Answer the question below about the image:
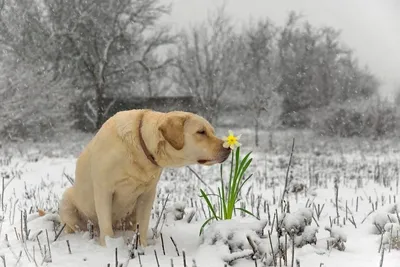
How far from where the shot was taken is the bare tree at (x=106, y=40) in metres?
24.3

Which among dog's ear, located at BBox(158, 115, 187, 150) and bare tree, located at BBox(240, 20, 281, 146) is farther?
bare tree, located at BBox(240, 20, 281, 146)

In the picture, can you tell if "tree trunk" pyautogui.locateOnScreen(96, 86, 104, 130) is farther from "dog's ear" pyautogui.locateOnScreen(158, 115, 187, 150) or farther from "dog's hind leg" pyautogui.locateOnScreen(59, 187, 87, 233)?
"dog's ear" pyautogui.locateOnScreen(158, 115, 187, 150)

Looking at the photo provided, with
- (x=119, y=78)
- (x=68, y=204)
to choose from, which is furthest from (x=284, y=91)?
(x=68, y=204)

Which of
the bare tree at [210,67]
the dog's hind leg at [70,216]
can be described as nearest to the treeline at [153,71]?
the bare tree at [210,67]

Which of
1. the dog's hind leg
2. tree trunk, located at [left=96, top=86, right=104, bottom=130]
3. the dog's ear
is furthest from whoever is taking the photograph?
tree trunk, located at [left=96, top=86, right=104, bottom=130]

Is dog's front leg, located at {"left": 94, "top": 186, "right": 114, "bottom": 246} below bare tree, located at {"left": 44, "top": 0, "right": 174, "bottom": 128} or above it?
below

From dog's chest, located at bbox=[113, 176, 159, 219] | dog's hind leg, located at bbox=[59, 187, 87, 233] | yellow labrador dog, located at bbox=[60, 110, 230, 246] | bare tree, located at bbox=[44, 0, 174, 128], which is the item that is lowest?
dog's hind leg, located at bbox=[59, 187, 87, 233]

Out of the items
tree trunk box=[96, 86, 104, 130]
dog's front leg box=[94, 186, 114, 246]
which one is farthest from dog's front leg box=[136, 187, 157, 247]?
tree trunk box=[96, 86, 104, 130]

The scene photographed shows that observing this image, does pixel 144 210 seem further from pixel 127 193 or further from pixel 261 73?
pixel 261 73

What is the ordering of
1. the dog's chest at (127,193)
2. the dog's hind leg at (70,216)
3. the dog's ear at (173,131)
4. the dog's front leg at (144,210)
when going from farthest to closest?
the dog's hind leg at (70,216), the dog's front leg at (144,210), the dog's chest at (127,193), the dog's ear at (173,131)

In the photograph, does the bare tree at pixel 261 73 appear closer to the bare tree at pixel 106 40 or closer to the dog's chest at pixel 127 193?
the bare tree at pixel 106 40

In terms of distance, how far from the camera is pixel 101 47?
25.2 metres

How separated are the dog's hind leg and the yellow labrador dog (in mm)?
393

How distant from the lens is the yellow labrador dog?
298 centimetres
